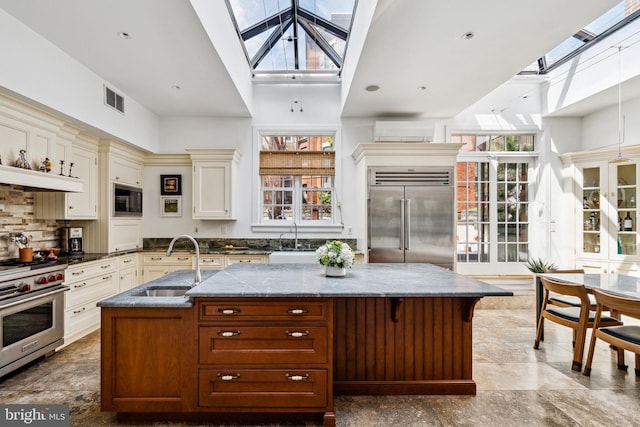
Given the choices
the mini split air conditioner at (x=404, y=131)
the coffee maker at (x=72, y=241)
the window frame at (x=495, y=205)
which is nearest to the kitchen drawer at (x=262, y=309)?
the coffee maker at (x=72, y=241)

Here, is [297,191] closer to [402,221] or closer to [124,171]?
[402,221]

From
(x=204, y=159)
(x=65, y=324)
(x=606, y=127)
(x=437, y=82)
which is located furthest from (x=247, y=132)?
(x=606, y=127)

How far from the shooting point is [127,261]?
4195 mm

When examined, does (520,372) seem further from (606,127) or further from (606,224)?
(606,127)

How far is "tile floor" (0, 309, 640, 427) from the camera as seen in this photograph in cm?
208

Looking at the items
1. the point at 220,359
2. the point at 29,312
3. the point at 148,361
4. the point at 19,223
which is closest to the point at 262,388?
the point at 220,359

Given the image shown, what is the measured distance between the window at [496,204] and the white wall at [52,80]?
16.2ft

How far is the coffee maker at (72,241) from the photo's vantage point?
12.5ft

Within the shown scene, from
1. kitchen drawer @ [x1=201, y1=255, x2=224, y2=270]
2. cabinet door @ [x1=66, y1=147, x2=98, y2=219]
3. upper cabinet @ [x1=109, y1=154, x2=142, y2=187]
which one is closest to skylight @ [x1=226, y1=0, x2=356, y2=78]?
upper cabinet @ [x1=109, y1=154, x2=142, y2=187]

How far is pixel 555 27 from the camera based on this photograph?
2574mm

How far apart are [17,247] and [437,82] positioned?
15.6ft

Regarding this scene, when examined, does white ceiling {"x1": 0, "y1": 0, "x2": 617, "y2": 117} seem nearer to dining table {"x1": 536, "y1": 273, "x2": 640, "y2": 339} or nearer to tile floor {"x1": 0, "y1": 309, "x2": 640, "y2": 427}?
dining table {"x1": 536, "y1": 273, "x2": 640, "y2": 339}

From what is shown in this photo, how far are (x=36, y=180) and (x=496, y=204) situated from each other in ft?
18.9

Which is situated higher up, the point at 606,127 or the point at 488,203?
the point at 606,127
